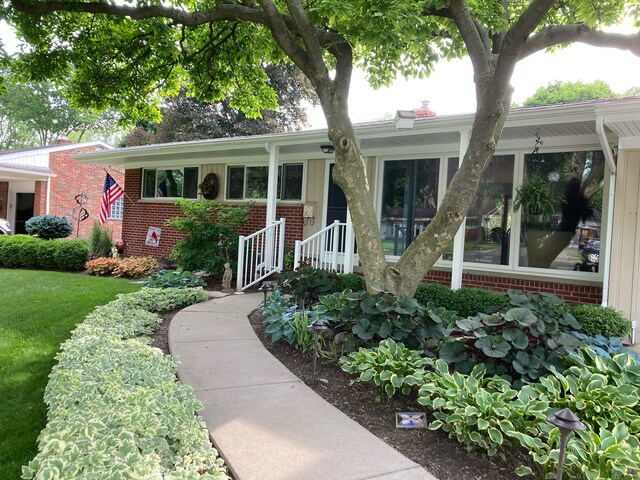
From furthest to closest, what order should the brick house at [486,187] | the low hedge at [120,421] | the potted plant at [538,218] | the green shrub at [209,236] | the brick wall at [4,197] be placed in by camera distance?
the brick wall at [4,197] → the green shrub at [209,236] → the potted plant at [538,218] → the brick house at [486,187] → the low hedge at [120,421]

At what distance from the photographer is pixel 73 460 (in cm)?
183

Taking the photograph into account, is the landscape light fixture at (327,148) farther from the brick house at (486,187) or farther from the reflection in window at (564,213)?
the reflection in window at (564,213)

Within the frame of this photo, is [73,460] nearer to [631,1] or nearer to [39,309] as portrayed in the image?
[39,309]

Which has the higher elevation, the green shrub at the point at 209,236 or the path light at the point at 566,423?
the green shrub at the point at 209,236

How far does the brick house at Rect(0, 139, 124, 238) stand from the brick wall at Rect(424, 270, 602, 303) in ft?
48.2

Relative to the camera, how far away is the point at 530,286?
Result: 6723 millimetres

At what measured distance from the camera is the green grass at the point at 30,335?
9.56 ft

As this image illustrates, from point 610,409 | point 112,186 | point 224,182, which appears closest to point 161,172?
point 112,186

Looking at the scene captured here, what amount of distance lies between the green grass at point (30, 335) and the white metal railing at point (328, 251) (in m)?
3.01

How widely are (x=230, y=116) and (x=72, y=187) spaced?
7.92 meters

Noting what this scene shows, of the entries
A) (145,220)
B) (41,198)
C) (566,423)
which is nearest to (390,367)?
(566,423)

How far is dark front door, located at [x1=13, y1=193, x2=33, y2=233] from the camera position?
794 inches

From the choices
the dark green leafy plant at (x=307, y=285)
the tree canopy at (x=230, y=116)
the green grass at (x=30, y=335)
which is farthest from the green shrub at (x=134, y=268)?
the tree canopy at (x=230, y=116)

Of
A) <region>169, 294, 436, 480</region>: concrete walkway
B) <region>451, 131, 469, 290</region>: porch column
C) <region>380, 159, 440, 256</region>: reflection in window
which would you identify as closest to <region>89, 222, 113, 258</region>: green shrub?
<region>380, 159, 440, 256</region>: reflection in window
